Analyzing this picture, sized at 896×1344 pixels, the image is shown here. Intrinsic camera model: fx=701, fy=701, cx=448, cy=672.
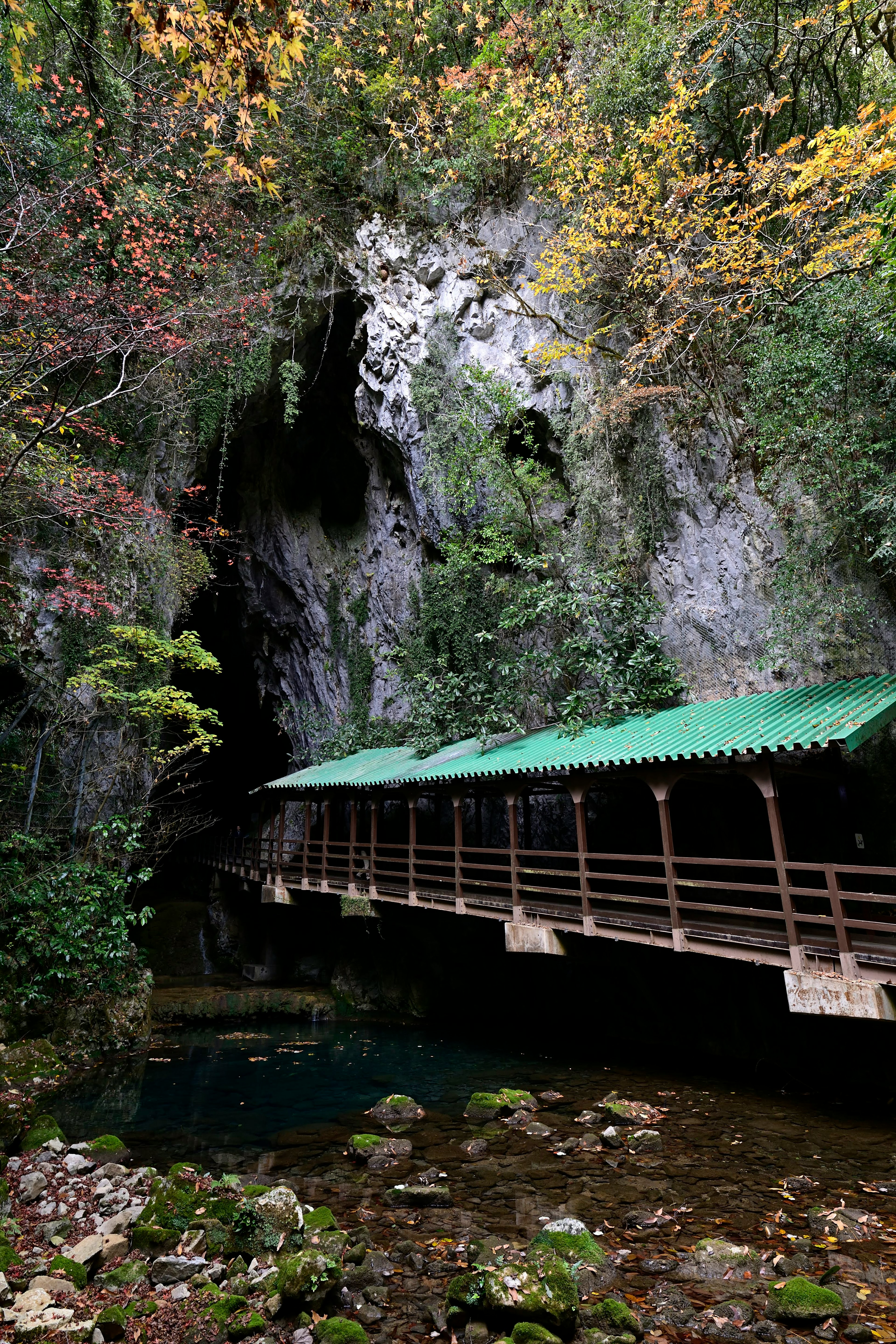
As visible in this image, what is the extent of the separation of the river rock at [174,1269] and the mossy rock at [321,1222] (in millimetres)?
797

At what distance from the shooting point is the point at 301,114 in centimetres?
1967

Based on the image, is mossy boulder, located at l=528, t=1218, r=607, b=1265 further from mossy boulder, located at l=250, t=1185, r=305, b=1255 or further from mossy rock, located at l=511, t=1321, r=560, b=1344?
mossy boulder, located at l=250, t=1185, r=305, b=1255

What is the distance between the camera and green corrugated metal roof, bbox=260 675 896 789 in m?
7.22

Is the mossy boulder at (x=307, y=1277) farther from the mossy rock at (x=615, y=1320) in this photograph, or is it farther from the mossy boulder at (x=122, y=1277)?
the mossy rock at (x=615, y=1320)

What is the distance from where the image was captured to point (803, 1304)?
4.39m

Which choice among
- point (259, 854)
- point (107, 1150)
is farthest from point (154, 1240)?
point (259, 854)

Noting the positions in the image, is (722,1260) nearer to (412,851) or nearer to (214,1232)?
(214,1232)

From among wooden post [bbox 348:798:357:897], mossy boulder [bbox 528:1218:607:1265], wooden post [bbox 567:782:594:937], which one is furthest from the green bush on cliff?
mossy boulder [bbox 528:1218:607:1265]

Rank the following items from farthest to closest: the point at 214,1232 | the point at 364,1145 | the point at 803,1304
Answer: the point at 364,1145 < the point at 214,1232 < the point at 803,1304

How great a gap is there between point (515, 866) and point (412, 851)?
3295 millimetres

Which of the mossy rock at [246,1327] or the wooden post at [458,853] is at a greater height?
the wooden post at [458,853]

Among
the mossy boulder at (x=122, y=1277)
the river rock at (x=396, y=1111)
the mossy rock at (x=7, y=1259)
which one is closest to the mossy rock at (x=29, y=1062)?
the river rock at (x=396, y=1111)

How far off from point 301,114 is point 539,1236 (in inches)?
985

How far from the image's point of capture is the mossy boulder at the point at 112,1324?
4.25 m
